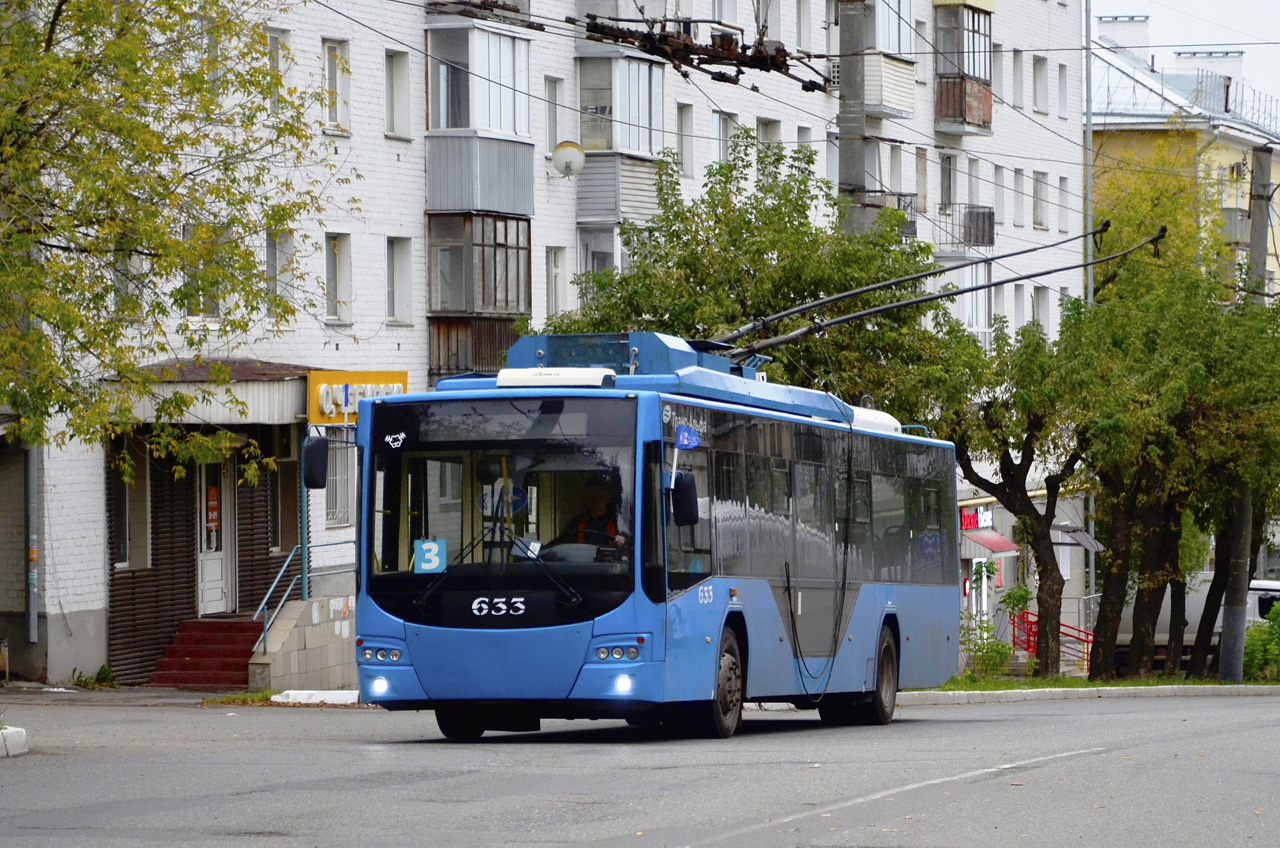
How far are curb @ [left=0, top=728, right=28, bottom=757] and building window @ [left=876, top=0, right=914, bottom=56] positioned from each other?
38968mm

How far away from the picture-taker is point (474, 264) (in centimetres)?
3712

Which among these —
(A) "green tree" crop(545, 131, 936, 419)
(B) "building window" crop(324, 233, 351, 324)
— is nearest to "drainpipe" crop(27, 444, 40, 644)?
(B) "building window" crop(324, 233, 351, 324)

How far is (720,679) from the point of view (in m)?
17.7

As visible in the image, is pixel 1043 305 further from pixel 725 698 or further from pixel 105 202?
pixel 105 202

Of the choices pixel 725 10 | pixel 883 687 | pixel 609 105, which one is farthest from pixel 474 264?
pixel 883 687

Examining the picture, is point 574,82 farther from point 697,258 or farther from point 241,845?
point 241,845

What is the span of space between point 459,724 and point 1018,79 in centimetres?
4770

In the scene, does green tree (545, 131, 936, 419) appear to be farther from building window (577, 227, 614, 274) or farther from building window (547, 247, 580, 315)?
building window (577, 227, 614, 274)

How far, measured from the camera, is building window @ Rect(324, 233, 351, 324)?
34969mm

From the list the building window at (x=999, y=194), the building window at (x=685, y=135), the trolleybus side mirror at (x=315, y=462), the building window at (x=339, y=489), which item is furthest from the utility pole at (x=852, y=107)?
the building window at (x=999, y=194)

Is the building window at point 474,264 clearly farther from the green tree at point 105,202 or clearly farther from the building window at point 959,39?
the building window at point 959,39

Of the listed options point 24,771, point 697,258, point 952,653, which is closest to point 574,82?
point 697,258

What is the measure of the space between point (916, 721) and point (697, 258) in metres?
10.6

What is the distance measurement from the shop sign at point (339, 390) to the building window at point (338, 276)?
353cm
